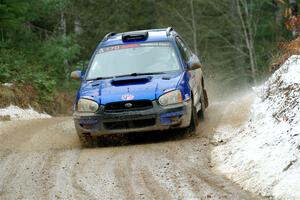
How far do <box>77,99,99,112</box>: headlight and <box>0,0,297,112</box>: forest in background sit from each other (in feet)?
53.1

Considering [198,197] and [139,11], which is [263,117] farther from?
[139,11]

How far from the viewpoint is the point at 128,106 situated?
35.4 feet

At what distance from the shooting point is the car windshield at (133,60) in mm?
11938

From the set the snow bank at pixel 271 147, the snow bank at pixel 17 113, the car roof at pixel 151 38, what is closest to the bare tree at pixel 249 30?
the snow bank at pixel 17 113

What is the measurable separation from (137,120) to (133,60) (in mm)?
1782

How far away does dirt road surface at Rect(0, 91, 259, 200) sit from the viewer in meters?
7.57

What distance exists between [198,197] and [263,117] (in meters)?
2.49

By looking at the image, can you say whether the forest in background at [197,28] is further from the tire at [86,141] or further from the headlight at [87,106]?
the headlight at [87,106]

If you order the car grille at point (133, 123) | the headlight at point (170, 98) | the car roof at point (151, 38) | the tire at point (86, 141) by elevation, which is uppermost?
the car roof at point (151, 38)

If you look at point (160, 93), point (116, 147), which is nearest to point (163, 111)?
point (160, 93)

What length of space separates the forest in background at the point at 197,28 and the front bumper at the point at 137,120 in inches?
647

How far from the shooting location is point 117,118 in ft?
A: 35.3

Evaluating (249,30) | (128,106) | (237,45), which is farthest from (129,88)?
(237,45)

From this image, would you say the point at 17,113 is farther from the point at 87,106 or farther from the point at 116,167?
the point at 116,167
